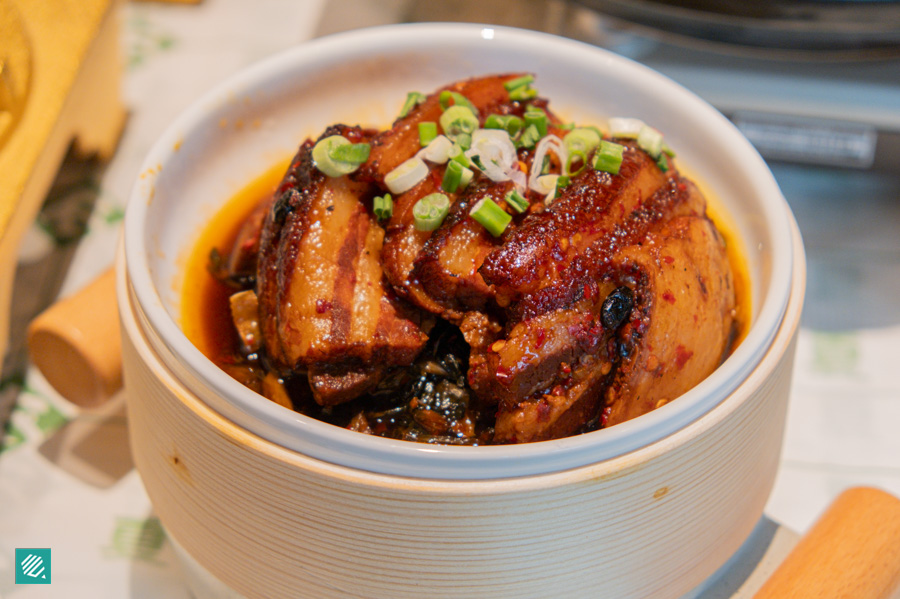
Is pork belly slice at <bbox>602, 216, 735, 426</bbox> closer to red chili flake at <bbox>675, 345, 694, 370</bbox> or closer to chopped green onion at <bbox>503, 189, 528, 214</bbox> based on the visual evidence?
red chili flake at <bbox>675, 345, 694, 370</bbox>

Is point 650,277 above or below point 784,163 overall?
above

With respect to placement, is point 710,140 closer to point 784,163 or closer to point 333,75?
point 333,75

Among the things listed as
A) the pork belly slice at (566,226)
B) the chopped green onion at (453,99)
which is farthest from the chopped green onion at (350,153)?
the pork belly slice at (566,226)

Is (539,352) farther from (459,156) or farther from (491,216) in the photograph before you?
(459,156)

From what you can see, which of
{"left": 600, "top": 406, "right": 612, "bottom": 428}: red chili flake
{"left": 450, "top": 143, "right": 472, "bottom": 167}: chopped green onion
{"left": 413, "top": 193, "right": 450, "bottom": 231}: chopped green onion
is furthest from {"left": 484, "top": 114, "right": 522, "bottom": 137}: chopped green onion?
{"left": 600, "top": 406, "right": 612, "bottom": 428}: red chili flake

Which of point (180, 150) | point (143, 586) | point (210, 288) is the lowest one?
point (143, 586)

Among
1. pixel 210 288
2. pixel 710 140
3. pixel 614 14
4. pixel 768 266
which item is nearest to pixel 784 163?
pixel 614 14
